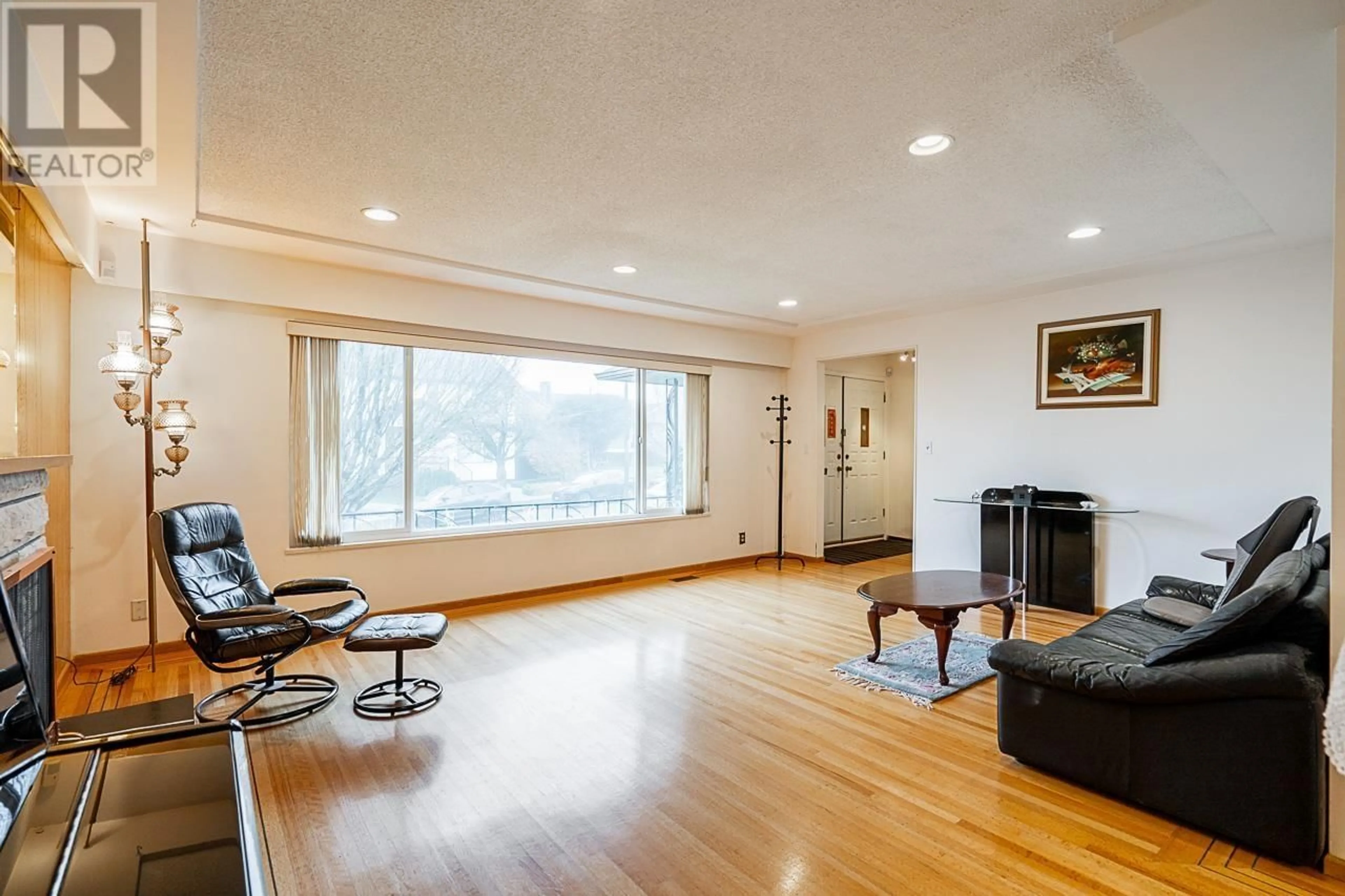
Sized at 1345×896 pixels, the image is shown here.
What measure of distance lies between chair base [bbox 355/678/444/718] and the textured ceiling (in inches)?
97.2

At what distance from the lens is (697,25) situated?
6.04 ft

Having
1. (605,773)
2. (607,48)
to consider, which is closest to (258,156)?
(607,48)

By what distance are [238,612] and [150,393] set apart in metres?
1.49

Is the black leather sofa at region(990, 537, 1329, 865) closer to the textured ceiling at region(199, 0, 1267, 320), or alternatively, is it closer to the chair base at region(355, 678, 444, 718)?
the textured ceiling at region(199, 0, 1267, 320)

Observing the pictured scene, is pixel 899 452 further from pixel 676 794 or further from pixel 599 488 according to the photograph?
pixel 676 794

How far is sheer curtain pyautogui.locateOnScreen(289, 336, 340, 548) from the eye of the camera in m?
4.29

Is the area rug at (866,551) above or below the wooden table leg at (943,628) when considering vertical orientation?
below

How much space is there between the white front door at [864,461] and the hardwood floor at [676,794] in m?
4.67

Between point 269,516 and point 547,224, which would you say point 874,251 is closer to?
point 547,224

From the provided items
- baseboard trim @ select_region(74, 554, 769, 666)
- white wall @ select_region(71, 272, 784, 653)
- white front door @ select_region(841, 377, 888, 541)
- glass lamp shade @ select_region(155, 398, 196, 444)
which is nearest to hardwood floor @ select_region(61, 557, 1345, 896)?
baseboard trim @ select_region(74, 554, 769, 666)

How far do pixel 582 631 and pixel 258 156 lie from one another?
3.23 m

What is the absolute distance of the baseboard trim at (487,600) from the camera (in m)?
3.69

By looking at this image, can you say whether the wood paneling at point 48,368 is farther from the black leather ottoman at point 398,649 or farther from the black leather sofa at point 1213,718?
the black leather sofa at point 1213,718

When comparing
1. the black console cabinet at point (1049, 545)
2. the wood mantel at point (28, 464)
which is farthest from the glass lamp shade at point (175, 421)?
the black console cabinet at point (1049, 545)
